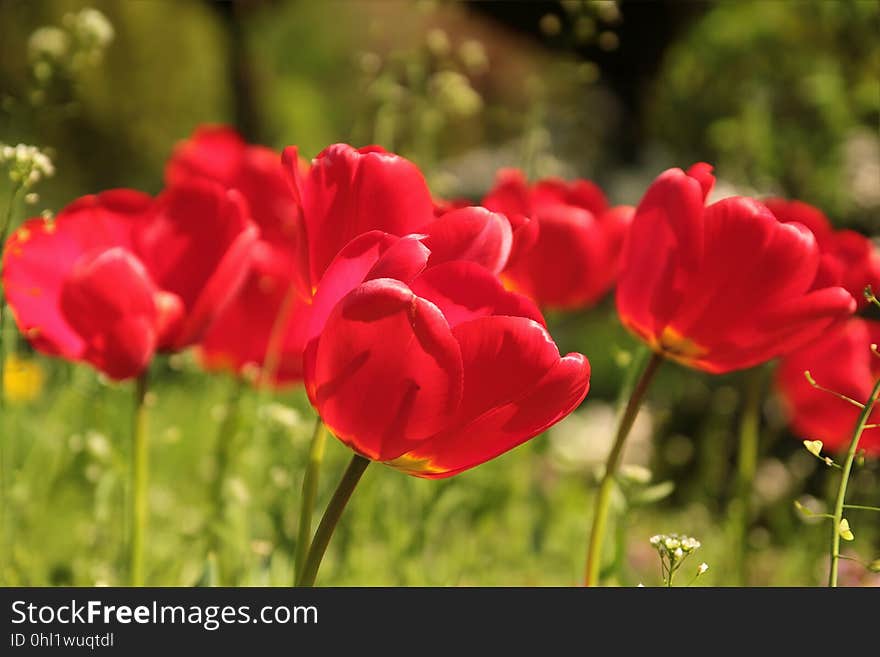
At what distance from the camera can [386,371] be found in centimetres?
51

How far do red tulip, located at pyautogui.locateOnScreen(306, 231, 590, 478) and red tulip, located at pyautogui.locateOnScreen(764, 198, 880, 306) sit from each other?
29cm

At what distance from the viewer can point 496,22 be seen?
7.55m

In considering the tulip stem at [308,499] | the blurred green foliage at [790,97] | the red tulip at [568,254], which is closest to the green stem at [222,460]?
the red tulip at [568,254]

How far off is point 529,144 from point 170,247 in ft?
1.72

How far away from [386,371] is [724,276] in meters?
0.26

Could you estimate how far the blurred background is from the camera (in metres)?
1.01

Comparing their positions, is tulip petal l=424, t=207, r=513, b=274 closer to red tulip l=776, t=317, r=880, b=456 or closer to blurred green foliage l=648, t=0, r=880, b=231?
red tulip l=776, t=317, r=880, b=456

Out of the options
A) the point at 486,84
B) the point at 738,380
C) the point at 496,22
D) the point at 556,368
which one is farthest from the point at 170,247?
the point at 486,84

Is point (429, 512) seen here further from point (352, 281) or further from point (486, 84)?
point (486, 84)

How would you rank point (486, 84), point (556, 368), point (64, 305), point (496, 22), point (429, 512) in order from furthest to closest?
point (486, 84) < point (496, 22) < point (429, 512) < point (64, 305) < point (556, 368)

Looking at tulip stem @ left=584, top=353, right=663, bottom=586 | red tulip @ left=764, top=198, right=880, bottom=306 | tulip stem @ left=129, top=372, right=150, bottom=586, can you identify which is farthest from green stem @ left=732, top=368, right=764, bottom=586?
tulip stem @ left=129, top=372, right=150, bottom=586

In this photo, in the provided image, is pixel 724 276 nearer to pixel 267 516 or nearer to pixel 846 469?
pixel 846 469

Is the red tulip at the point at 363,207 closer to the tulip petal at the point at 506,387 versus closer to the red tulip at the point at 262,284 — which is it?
the tulip petal at the point at 506,387

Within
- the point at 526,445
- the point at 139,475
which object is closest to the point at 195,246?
the point at 139,475
